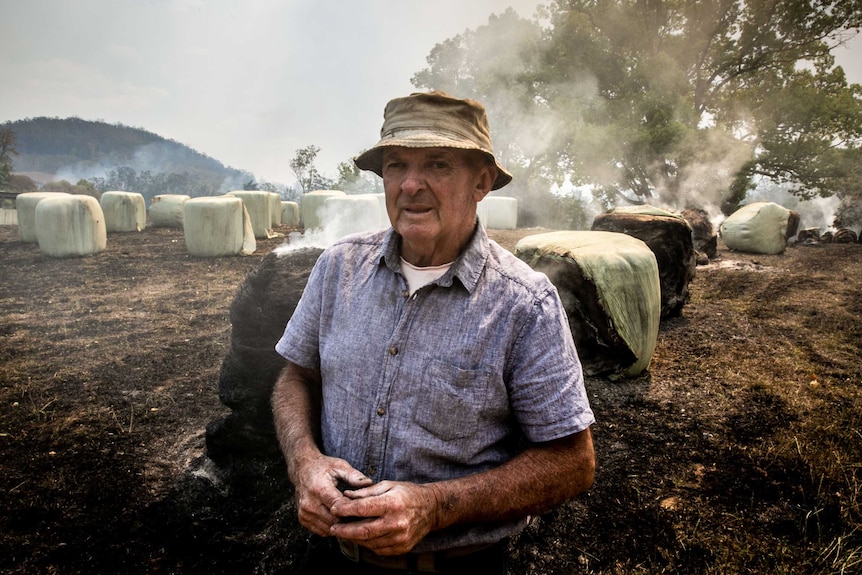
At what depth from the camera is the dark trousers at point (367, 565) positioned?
1456 millimetres

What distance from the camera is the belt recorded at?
1418mm

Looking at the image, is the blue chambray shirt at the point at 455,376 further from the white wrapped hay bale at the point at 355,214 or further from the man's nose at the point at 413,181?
the white wrapped hay bale at the point at 355,214

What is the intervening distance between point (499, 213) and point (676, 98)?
760 cm

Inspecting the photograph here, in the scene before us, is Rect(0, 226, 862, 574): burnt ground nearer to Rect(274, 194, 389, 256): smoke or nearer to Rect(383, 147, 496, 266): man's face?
Rect(383, 147, 496, 266): man's face

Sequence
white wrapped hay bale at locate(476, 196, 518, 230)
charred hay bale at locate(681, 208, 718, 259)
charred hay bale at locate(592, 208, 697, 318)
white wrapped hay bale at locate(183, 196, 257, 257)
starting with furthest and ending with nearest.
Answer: white wrapped hay bale at locate(476, 196, 518, 230), white wrapped hay bale at locate(183, 196, 257, 257), charred hay bale at locate(681, 208, 718, 259), charred hay bale at locate(592, 208, 697, 318)

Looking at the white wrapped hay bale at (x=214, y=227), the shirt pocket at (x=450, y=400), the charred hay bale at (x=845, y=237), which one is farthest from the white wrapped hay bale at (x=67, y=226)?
the charred hay bale at (x=845, y=237)

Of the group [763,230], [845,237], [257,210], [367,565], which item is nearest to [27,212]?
[257,210]

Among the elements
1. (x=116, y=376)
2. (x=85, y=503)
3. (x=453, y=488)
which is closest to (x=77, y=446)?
(x=85, y=503)

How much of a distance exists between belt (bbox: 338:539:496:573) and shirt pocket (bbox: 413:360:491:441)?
0.35 meters

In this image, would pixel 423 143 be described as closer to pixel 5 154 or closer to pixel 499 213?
pixel 499 213

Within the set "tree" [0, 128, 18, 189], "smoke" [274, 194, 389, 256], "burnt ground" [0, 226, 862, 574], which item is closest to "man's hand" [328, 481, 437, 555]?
"burnt ground" [0, 226, 862, 574]

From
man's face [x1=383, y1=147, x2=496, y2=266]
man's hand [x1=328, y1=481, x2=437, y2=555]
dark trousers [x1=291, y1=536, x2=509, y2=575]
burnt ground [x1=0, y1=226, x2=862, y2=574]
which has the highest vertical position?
man's face [x1=383, y1=147, x2=496, y2=266]

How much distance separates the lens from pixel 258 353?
9.66ft

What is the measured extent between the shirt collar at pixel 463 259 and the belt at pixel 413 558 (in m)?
0.79
